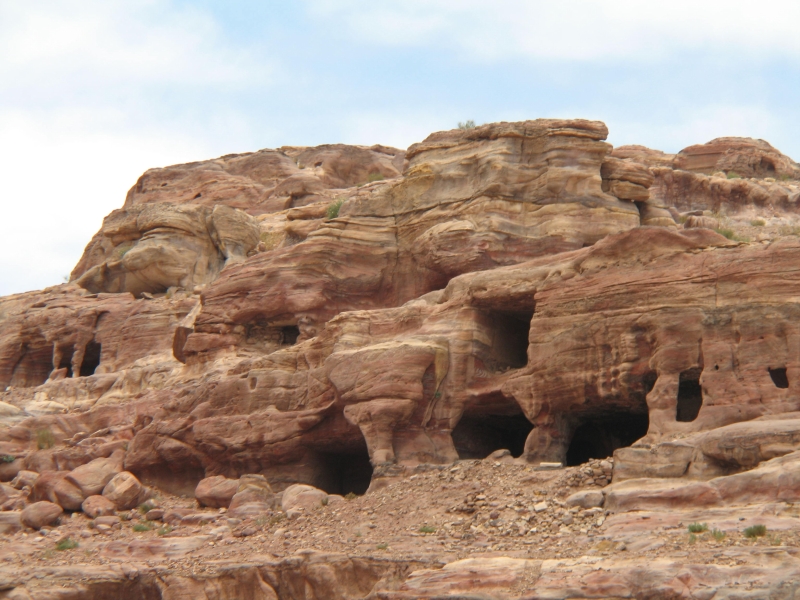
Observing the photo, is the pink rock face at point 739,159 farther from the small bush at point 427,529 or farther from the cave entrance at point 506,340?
the small bush at point 427,529

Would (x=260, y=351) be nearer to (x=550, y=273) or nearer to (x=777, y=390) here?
(x=550, y=273)

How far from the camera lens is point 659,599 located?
14.9m

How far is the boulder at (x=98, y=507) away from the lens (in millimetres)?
26370

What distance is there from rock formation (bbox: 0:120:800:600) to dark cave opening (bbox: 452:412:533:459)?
0.08 meters

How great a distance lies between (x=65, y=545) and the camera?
23.6 m

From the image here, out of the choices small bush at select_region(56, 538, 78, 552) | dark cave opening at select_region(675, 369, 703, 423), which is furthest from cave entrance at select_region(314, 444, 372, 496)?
dark cave opening at select_region(675, 369, 703, 423)

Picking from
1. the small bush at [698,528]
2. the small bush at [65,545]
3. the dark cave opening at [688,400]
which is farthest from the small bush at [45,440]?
the small bush at [698,528]

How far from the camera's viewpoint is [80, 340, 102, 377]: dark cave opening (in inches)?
1713

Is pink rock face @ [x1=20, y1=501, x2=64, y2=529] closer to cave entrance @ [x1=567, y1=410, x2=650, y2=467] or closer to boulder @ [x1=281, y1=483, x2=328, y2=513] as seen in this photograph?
boulder @ [x1=281, y1=483, x2=328, y2=513]

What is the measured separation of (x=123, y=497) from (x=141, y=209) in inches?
904

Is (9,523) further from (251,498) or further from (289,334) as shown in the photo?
(289,334)

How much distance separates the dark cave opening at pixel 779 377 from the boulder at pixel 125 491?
15.2 metres

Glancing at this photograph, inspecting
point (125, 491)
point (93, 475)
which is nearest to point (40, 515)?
point (125, 491)

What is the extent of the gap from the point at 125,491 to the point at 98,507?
83 centimetres
